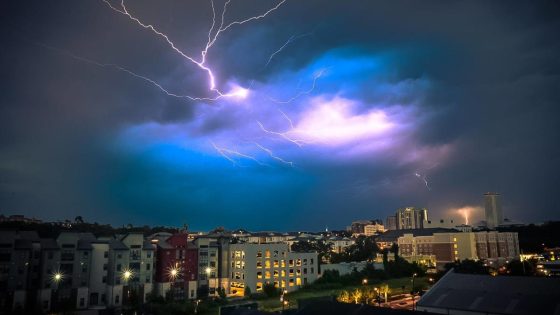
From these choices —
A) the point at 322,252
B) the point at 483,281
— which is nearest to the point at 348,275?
the point at 322,252

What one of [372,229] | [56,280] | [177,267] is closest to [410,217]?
[372,229]

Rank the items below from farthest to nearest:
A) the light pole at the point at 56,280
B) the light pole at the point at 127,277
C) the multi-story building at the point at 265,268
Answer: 1. the multi-story building at the point at 265,268
2. the light pole at the point at 127,277
3. the light pole at the point at 56,280

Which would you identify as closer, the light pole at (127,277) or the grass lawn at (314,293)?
the grass lawn at (314,293)

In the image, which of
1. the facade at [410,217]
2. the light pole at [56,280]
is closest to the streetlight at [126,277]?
the light pole at [56,280]

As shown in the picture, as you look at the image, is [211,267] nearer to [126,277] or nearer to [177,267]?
[177,267]

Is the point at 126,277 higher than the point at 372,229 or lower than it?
lower

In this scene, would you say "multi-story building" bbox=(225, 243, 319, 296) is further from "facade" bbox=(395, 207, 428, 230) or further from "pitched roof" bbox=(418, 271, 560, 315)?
"facade" bbox=(395, 207, 428, 230)

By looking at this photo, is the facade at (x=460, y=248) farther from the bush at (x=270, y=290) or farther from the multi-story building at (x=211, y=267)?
the multi-story building at (x=211, y=267)
